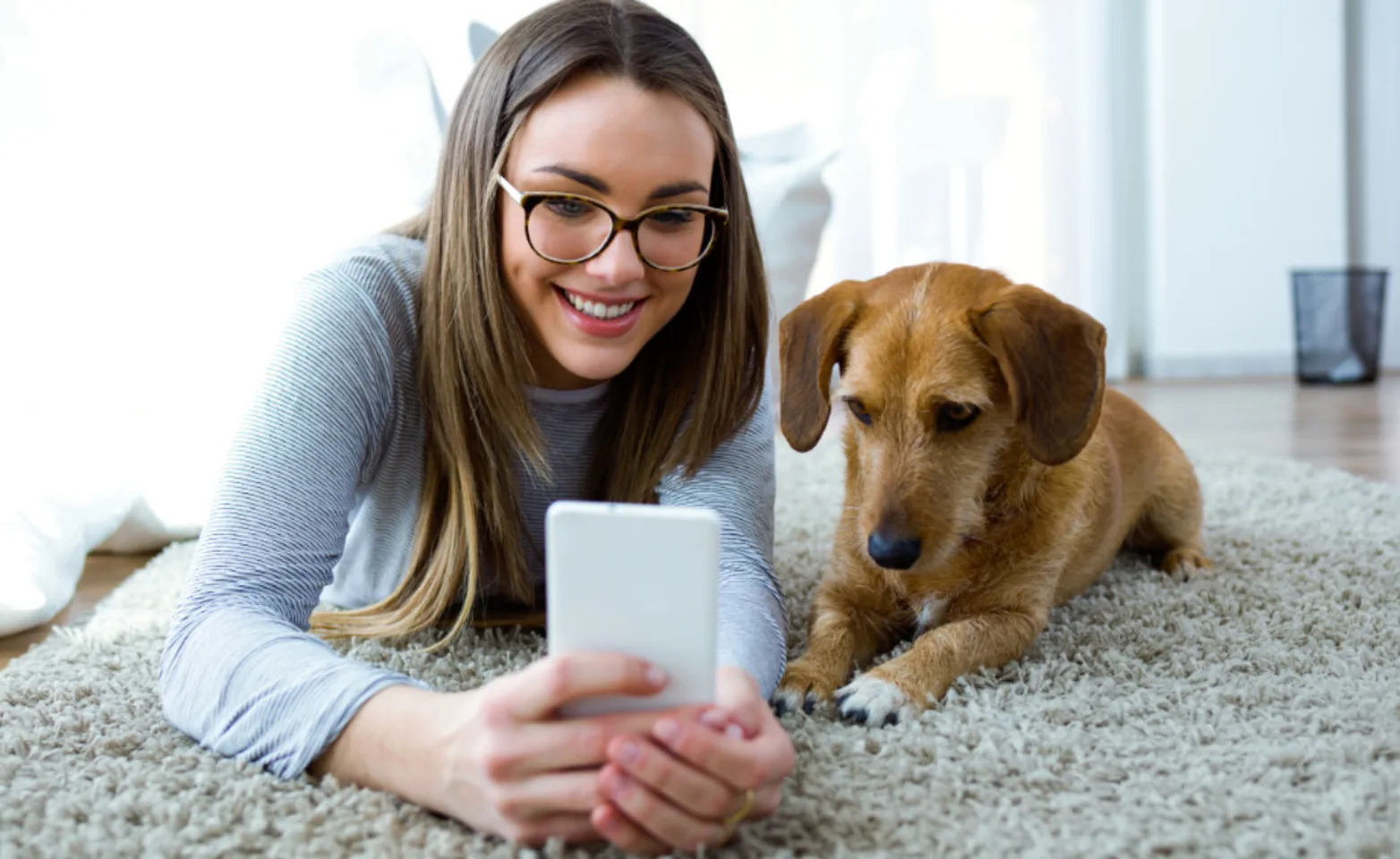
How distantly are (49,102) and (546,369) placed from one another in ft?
6.00

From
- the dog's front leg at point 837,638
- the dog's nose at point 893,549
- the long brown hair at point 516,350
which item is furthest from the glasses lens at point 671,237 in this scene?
the dog's front leg at point 837,638

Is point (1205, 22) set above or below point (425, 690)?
above

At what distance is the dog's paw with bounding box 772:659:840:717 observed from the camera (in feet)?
4.47

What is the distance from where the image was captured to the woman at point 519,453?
0.94 meters

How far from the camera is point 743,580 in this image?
1434 millimetres

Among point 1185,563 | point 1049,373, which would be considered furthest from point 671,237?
point 1185,563

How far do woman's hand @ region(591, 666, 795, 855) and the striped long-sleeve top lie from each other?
0.92ft

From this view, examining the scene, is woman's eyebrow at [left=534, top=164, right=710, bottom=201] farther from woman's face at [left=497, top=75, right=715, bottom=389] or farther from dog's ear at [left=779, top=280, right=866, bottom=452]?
dog's ear at [left=779, top=280, right=866, bottom=452]

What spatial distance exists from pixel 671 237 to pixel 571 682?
681 millimetres

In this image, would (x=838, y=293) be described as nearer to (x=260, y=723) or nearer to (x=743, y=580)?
(x=743, y=580)

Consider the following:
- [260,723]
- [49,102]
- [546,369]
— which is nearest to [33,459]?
[49,102]

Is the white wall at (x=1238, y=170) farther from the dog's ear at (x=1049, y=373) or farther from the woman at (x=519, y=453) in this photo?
the dog's ear at (x=1049, y=373)

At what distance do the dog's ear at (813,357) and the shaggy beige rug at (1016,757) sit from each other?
13.4 inches

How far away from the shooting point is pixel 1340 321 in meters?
5.49
